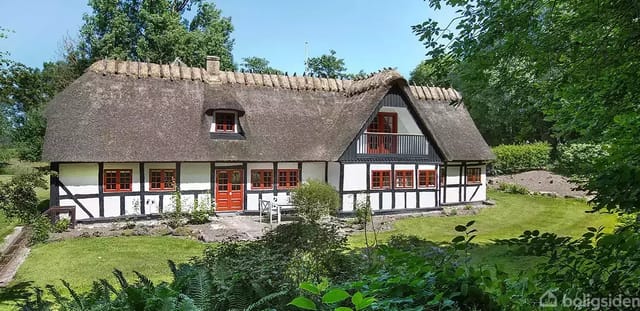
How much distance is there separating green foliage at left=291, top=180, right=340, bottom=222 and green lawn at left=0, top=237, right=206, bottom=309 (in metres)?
3.82

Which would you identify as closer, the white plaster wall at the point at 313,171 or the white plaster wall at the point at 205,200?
the white plaster wall at the point at 205,200

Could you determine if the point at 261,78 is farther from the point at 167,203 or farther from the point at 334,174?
the point at 167,203

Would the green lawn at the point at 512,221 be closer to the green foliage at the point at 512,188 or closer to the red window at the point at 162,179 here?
the green foliage at the point at 512,188

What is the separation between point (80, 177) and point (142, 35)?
17.9 m

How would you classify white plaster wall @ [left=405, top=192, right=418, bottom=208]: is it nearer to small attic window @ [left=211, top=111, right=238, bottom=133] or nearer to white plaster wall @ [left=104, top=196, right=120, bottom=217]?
small attic window @ [left=211, top=111, right=238, bottom=133]

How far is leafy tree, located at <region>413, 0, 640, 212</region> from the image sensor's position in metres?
4.00

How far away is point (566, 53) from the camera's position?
4.87m

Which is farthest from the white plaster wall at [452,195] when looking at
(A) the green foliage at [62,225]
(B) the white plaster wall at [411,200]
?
(A) the green foliage at [62,225]

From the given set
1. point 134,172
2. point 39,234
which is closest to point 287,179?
point 134,172

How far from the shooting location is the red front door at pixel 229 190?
48.8ft

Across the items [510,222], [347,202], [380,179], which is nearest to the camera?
[510,222]

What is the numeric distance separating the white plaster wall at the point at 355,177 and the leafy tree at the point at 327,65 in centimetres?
2725

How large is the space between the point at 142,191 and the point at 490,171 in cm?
2061

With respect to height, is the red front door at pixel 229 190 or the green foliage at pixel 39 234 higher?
the red front door at pixel 229 190
